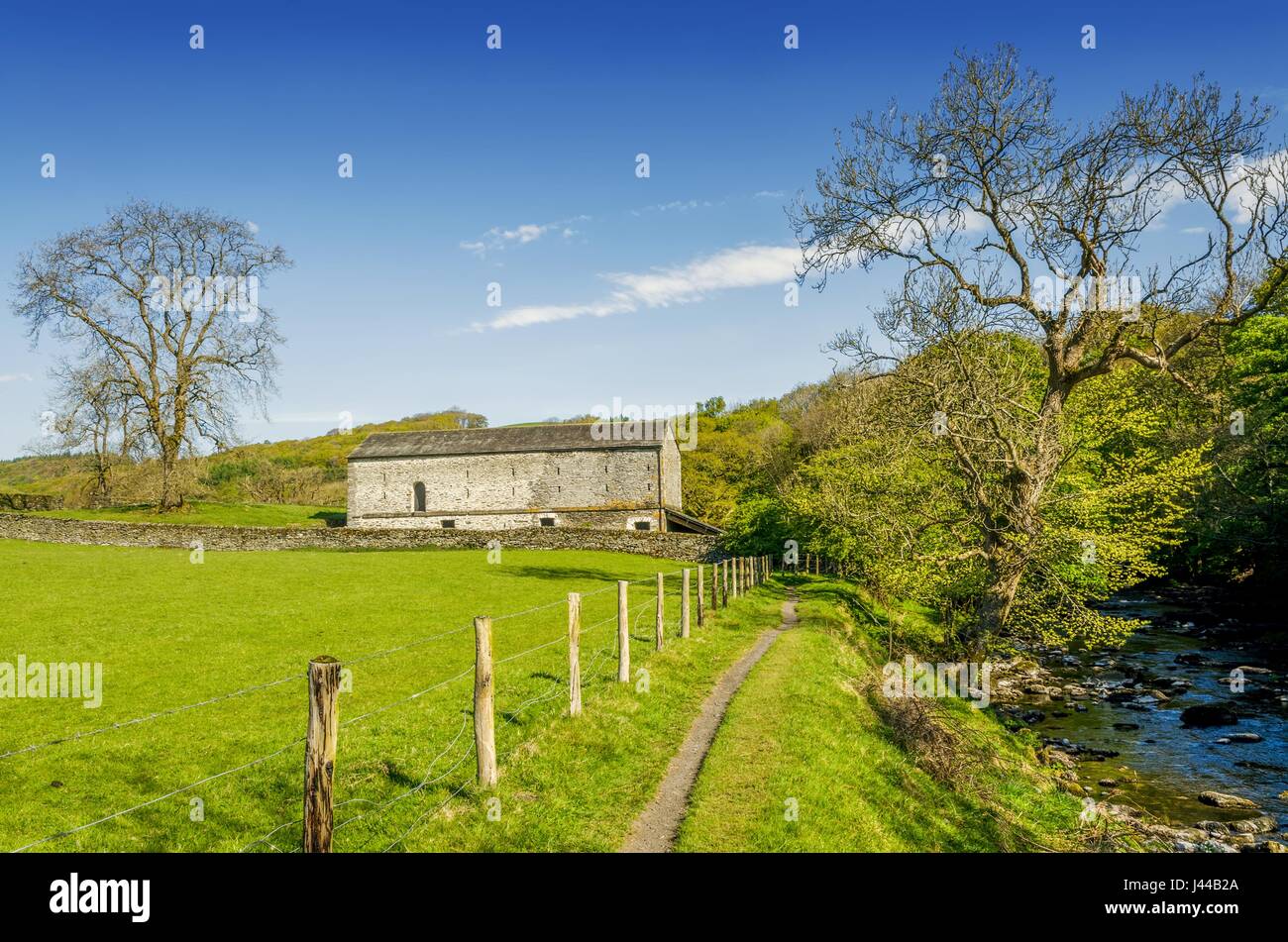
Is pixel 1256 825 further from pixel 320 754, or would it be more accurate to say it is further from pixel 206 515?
pixel 206 515

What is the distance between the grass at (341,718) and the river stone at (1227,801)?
860 cm

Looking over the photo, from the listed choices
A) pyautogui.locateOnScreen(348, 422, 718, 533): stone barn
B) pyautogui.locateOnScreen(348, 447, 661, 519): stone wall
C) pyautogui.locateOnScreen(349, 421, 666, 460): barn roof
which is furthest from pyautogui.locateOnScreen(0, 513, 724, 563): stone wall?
pyautogui.locateOnScreen(349, 421, 666, 460): barn roof

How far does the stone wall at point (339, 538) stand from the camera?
38.5 m

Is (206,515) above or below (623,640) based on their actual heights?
above

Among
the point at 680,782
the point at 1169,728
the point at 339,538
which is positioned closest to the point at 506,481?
the point at 339,538

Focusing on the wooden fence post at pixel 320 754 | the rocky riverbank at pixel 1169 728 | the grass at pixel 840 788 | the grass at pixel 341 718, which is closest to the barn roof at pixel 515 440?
the grass at pixel 341 718

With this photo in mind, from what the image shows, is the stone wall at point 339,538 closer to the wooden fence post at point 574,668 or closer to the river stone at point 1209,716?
the river stone at point 1209,716

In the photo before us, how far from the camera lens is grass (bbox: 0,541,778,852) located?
7.30m

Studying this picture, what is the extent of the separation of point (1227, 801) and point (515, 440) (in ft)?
168

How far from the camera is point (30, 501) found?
51.0 m

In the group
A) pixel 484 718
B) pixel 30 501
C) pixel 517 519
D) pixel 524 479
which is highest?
pixel 524 479
